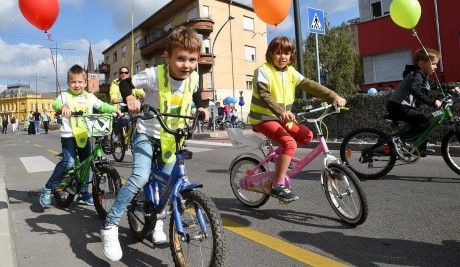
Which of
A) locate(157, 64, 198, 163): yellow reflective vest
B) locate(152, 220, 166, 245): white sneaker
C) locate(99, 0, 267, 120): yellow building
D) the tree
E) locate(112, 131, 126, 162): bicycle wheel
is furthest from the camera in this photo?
locate(99, 0, 267, 120): yellow building

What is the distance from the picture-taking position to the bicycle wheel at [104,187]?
3725 mm

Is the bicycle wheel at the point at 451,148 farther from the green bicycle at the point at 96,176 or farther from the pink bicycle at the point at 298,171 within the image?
the green bicycle at the point at 96,176

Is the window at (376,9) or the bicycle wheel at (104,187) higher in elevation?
the window at (376,9)

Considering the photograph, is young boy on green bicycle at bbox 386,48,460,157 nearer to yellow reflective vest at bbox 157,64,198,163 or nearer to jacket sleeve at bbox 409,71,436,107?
jacket sleeve at bbox 409,71,436,107

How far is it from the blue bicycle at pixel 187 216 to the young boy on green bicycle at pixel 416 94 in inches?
145

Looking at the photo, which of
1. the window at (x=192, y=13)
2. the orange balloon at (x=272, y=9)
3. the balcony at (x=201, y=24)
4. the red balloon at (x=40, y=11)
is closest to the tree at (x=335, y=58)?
the balcony at (x=201, y=24)

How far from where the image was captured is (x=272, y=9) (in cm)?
690

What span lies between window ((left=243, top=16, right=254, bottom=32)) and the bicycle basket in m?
34.4

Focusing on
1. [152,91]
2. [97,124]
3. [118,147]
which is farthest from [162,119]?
[118,147]

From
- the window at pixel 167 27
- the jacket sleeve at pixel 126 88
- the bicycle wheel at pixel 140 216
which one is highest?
the window at pixel 167 27

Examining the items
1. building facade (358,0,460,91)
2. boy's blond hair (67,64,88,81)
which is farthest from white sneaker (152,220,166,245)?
building facade (358,0,460,91)

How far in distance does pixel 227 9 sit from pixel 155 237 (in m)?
35.2

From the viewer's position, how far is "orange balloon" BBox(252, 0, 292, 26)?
6863 mm

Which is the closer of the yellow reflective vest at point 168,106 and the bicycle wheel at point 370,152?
the yellow reflective vest at point 168,106
